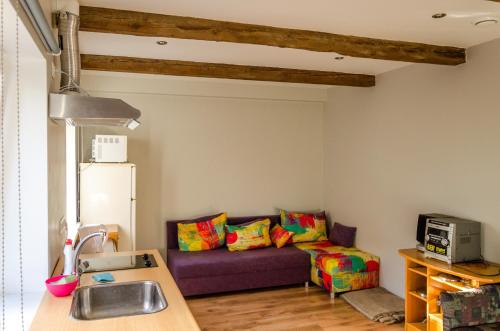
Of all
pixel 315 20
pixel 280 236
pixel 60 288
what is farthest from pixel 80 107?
pixel 280 236

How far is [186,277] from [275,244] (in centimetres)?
129

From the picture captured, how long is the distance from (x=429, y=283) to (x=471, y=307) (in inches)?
22.9

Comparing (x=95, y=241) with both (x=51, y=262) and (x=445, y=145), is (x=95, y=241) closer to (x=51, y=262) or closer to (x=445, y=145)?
(x=51, y=262)

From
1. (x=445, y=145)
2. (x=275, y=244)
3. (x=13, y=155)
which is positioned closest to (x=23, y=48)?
(x=13, y=155)

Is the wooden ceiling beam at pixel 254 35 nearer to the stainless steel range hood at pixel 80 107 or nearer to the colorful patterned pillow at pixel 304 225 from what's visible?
the stainless steel range hood at pixel 80 107

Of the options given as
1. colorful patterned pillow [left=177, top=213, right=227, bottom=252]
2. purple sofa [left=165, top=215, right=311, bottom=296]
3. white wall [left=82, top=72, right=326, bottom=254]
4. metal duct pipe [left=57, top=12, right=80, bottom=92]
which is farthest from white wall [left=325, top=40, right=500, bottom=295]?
metal duct pipe [left=57, top=12, right=80, bottom=92]

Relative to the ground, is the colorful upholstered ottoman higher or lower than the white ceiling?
lower

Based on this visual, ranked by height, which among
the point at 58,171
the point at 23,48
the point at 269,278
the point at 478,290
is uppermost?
the point at 23,48

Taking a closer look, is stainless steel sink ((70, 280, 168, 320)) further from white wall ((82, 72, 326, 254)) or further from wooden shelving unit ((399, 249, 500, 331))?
white wall ((82, 72, 326, 254))

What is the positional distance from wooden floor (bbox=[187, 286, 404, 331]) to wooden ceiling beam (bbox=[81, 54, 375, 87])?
243 cm

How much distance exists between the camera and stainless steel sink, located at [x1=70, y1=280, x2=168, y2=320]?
7.29 ft

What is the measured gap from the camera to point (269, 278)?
15.9ft

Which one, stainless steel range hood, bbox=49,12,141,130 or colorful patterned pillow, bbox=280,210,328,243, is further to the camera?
colorful patterned pillow, bbox=280,210,328,243

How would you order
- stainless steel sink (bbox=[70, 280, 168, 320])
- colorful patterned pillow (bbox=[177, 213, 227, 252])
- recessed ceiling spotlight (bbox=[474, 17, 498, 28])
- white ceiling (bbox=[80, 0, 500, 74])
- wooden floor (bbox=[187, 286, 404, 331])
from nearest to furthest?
stainless steel sink (bbox=[70, 280, 168, 320])
white ceiling (bbox=[80, 0, 500, 74])
recessed ceiling spotlight (bbox=[474, 17, 498, 28])
wooden floor (bbox=[187, 286, 404, 331])
colorful patterned pillow (bbox=[177, 213, 227, 252])
